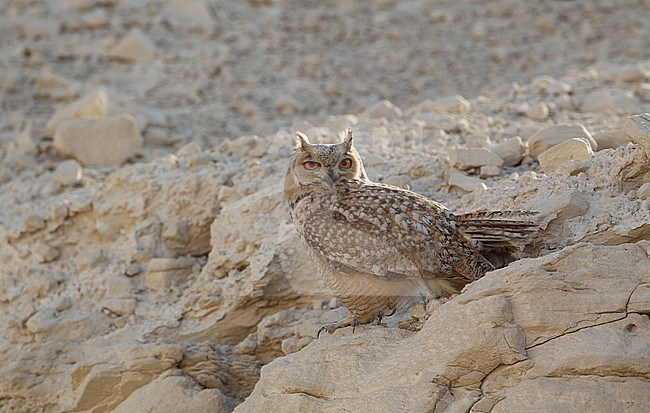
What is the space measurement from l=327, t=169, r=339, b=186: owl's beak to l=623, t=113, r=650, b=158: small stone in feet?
5.05

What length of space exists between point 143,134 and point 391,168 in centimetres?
308

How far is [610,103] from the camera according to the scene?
7457 mm

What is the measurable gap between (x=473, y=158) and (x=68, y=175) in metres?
3.33

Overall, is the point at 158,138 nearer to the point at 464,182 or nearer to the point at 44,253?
the point at 44,253

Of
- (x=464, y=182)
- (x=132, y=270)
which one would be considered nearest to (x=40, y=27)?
Answer: (x=132, y=270)

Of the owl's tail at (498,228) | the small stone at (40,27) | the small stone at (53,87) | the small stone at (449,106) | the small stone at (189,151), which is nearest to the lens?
the owl's tail at (498,228)

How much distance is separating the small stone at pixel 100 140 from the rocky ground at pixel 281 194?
2cm

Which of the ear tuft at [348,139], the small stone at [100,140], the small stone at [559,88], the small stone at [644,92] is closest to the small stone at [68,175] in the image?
the small stone at [100,140]

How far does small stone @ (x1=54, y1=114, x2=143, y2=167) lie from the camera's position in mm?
7457

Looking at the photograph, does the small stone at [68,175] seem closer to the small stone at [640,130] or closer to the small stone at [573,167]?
the small stone at [573,167]

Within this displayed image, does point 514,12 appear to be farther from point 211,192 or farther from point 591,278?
point 591,278

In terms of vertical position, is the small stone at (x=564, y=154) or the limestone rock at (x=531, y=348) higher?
the small stone at (x=564, y=154)

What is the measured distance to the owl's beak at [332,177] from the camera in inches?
173

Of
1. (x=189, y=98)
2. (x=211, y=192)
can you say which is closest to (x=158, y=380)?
(x=211, y=192)
